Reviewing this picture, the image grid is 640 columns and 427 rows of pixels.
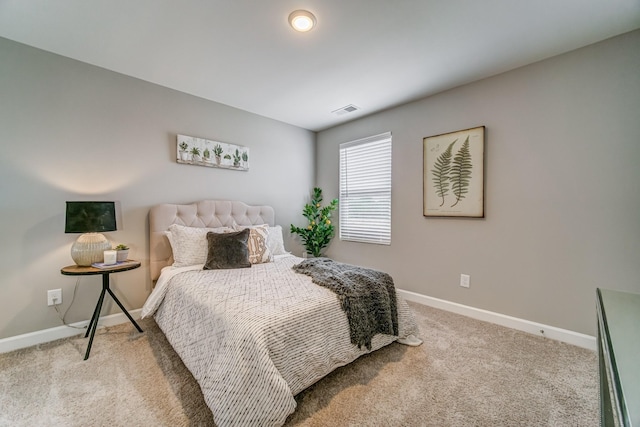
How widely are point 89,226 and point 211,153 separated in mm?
1447

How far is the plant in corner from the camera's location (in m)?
3.93

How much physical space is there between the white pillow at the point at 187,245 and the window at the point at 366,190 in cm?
206

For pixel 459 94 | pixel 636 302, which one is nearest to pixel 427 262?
pixel 459 94

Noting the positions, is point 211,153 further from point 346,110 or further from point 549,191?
point 549,191

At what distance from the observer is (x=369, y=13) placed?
178cm

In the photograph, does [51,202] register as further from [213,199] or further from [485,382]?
[485,382]

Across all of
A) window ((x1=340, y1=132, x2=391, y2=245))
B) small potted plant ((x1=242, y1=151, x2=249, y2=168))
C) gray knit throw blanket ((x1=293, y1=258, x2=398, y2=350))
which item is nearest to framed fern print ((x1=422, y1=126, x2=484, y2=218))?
window ((x1=340, y1=132, x2=391, y2=245))

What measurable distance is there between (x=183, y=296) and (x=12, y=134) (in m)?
1.93

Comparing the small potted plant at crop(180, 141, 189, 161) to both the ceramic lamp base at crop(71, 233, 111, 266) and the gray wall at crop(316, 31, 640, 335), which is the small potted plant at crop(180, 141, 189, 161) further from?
the gray wall at crop(316, 31, 640, 335)

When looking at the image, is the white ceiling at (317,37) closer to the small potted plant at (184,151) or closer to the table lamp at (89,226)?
the small potted plant at (184,151)

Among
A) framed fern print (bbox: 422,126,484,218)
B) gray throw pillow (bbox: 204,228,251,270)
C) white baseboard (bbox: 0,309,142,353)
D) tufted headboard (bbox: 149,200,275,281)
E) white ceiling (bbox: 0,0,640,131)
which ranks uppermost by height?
white ceiling (bbox: 0,0,640,131)

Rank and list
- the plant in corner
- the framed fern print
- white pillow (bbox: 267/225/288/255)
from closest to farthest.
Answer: the framed fern print → white pillow (bbox: 267/225/288/255) → the plant in corner

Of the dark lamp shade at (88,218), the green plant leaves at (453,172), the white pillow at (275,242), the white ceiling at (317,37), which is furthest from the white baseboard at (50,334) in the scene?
the green plant leaves at (453,172)

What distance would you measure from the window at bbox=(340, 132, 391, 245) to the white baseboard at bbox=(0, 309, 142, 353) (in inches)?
113
